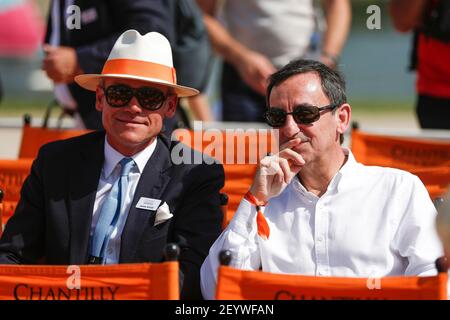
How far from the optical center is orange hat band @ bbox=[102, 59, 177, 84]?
4.69 m

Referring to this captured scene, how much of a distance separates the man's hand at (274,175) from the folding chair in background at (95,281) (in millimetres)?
688

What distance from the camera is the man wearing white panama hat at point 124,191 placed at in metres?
4.50

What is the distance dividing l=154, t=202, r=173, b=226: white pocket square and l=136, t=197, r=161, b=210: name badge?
3 cm

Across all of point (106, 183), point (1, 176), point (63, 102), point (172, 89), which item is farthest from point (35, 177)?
point (63, 102)

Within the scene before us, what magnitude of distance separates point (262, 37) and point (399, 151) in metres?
1.53

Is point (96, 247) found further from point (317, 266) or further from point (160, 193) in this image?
point (317, 266)

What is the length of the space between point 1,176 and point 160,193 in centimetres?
147

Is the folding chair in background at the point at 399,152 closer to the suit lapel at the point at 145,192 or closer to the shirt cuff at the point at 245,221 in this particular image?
the suit lapel at the point at 145,192

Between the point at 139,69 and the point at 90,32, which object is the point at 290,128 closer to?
the point at 139,69

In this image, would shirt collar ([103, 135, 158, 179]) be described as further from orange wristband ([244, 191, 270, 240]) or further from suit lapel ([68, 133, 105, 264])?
orange wristband ([244, 191, 270, 240])

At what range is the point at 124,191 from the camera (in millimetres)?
4602

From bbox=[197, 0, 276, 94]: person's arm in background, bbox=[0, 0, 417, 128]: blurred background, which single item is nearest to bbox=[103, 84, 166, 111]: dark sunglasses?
bbox=[197, 0, 276, 94]: person's arm in background

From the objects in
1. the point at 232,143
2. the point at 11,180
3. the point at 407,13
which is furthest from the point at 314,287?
the point at 407,13

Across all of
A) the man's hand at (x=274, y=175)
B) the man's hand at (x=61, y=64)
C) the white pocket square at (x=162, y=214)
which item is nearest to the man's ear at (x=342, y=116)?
the man's hand at (x=274, y=175)
